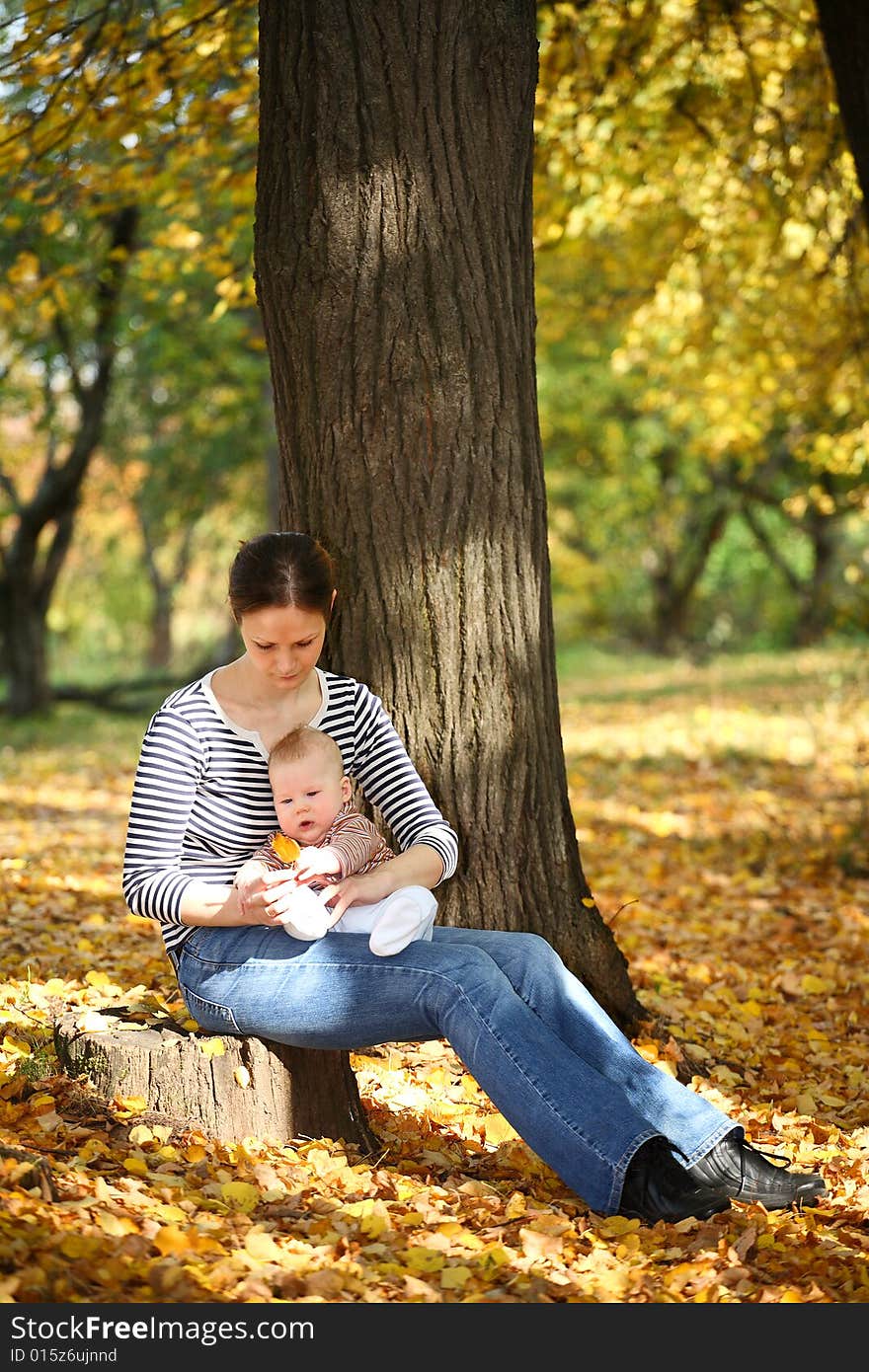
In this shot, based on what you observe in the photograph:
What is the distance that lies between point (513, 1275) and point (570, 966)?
4.41 ft

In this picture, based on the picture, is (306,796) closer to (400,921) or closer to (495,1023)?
(400,921)

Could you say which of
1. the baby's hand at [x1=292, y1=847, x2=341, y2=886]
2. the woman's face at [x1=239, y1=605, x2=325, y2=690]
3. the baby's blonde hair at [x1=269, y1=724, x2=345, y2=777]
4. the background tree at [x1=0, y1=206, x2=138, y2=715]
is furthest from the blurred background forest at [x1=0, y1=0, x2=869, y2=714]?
the baby's hand at [x1=292, y1=847, x2=341, y2=886]

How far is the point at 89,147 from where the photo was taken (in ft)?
23.2

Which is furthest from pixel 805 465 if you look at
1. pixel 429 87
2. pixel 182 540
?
pixel 429 87

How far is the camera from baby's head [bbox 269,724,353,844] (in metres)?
3.47

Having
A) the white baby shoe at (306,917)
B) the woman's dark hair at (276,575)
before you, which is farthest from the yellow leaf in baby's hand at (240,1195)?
the woman's dark hair at (276,575)

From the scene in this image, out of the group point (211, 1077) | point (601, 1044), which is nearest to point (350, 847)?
point (211, 1077)

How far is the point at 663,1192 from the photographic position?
10.5 ft

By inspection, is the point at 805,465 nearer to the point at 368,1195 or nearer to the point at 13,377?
the point at 13,377

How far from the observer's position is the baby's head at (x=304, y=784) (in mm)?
3467

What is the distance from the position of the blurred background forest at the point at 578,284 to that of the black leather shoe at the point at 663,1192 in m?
4.79

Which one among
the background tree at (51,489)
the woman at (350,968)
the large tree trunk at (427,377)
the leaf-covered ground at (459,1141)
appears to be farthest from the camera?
the background tree at (51,489)

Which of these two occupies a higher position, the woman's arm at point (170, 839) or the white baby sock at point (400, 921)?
the woman's arm at point (170, 839)

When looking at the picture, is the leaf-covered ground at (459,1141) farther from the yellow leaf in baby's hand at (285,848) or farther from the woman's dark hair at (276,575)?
the woman's dark hair at (276,575)
